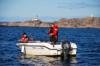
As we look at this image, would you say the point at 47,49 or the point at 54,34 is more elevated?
the point at 54,34

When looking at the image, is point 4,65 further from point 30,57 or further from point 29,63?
point 30,57

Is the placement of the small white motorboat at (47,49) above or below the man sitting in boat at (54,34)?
below

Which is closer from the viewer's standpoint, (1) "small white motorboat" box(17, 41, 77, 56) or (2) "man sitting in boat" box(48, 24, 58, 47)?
(1) "small white motorboat" box(17, 41, 77, 56)

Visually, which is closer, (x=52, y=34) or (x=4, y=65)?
(x=4, y=65)

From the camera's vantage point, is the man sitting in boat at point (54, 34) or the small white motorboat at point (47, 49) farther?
the man sitting in boat at point (54, 34)

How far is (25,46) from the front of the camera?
33.9 m

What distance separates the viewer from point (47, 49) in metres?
33.2

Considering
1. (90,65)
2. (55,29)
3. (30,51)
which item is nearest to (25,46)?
(30,51)

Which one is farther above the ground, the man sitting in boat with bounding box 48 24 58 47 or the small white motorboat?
the man sitting in boat with bounding box 48 24 58 47

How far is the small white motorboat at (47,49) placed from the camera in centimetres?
3238

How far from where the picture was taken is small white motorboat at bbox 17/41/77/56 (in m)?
32.4

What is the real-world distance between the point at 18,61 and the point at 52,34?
3.51m

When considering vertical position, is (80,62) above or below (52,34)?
below

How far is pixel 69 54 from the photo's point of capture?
3297 centimetres
